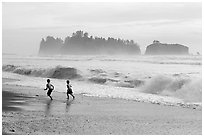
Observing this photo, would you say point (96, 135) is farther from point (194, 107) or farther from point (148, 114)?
point (194, 107)

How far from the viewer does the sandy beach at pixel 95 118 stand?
25.7 feet

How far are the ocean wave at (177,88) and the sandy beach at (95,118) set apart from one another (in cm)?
341

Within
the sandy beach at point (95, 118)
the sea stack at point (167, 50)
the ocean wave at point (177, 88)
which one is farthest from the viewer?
the sea stack at point (167, 50)

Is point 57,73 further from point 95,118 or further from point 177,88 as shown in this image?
point 95,118

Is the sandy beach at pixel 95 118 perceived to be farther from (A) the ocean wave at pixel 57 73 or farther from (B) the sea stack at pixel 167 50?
(B) the sea stack at pixel 167 50

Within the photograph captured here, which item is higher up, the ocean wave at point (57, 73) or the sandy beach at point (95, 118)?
the ocean wave at point (57, 73)

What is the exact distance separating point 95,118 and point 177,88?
8910 millimetres

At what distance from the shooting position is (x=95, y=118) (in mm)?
9289

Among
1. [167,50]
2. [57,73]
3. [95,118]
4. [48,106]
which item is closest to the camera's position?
[95,118]

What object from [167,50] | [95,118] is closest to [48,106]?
[95,118]

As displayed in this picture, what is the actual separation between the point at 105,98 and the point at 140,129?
574 cm

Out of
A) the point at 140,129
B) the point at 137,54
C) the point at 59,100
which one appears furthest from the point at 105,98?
the point at 137,54

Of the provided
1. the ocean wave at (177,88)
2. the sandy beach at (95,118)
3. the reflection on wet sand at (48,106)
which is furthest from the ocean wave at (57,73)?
the sandy beach at (95,118)

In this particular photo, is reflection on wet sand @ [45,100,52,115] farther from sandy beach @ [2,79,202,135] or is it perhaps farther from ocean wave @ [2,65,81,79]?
ocean wave @ [2,65,81,79]
